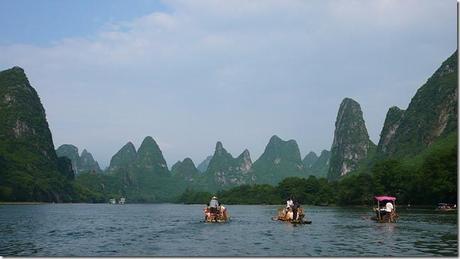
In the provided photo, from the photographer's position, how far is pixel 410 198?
96312 millimetres

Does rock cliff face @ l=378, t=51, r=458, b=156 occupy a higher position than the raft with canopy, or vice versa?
rock cliff face @ l=378, t=51, r=458, b=156

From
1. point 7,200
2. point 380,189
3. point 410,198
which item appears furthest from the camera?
point 7,200

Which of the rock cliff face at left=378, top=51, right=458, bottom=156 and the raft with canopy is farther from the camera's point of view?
the rock cliff face at left=378, top=51, right=458, bottom=156

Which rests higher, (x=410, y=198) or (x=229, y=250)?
(x=410, y=198)

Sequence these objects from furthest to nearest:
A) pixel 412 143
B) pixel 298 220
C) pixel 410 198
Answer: pixel 412 143
pixel 410 198
pixel 298 220

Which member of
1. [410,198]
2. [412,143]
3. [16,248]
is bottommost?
[16,248]

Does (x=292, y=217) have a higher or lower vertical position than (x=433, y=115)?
lower

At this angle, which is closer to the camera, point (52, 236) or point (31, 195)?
point (52, 236)

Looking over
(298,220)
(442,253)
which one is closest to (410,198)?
(298,220)

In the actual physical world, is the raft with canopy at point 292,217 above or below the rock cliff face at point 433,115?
below

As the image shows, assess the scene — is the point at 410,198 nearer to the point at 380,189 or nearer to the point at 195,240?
the point at 380,189

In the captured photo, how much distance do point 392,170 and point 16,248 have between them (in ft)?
283

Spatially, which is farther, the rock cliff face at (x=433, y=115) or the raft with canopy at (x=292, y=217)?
the rock cliff face at (x=433, y=115)

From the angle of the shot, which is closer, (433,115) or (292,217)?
(292,217)
